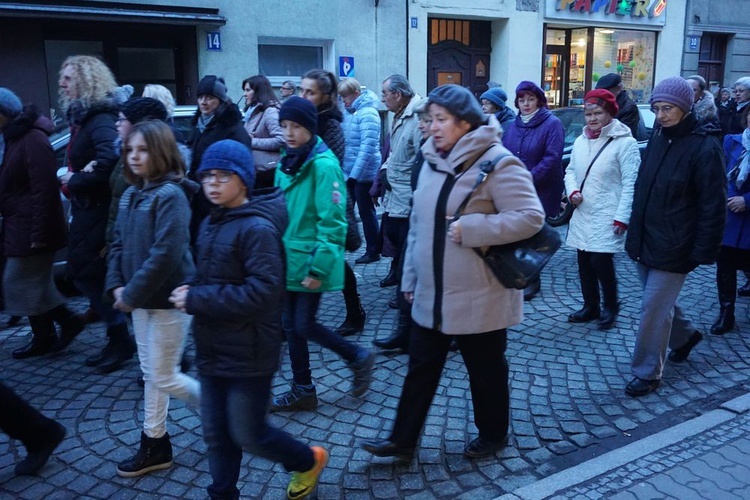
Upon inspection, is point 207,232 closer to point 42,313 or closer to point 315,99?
point 315,99

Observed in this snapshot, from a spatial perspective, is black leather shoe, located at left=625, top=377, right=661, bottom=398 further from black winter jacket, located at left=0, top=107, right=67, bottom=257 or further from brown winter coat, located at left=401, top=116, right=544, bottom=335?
black winter jacket, located at left=0, top=107, right=67, bottom=257

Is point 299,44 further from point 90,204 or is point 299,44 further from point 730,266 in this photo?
point 730,266

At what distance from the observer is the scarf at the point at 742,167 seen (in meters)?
5.70

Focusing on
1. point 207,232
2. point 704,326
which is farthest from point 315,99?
point 704,326

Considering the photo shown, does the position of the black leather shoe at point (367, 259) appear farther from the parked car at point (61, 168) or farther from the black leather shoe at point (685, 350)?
the black leather shoe at point (685, 350)

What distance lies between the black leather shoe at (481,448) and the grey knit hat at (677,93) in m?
2.26

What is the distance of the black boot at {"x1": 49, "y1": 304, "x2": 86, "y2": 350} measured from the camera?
5133 millimetres

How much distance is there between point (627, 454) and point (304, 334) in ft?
6.02

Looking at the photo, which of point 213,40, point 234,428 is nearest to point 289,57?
point 213,40

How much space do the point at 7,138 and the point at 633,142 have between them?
176 inches

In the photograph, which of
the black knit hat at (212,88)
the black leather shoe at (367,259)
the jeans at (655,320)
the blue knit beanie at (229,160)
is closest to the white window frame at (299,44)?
the black leather shoe at (367,259)

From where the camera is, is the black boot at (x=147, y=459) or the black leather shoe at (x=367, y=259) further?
the black leather shoe at (x=367, y=259)

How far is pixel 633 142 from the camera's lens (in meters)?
5.37

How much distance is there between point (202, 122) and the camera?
558 cm
